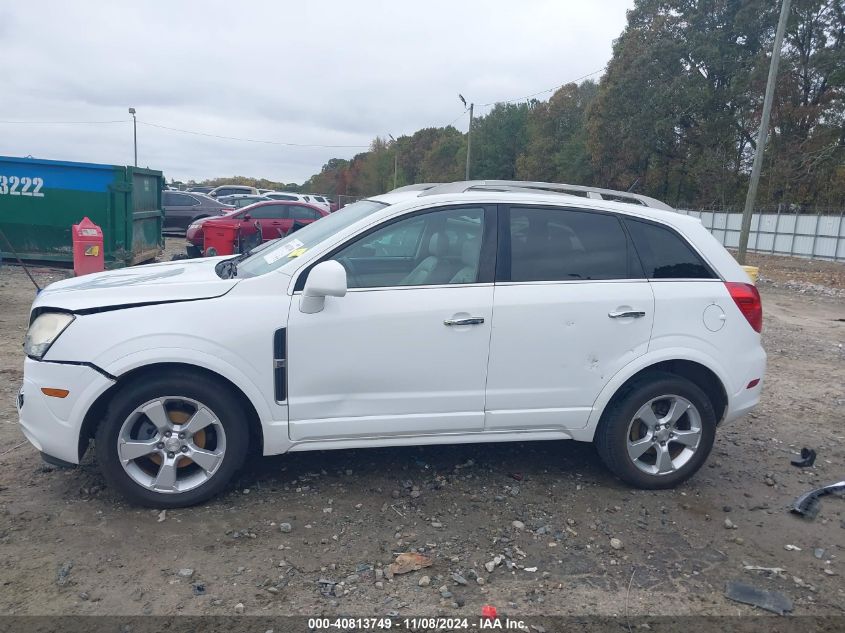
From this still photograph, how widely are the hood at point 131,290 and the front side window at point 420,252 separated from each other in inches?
28.1

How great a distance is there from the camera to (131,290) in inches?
151

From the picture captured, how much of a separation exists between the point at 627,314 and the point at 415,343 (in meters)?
1.29

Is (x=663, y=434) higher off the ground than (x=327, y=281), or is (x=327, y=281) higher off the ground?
(x=327, y=281)

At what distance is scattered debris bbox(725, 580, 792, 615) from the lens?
128 inches

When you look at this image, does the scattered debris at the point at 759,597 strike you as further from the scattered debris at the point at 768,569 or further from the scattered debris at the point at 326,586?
the scattered debris at the point at 326,586

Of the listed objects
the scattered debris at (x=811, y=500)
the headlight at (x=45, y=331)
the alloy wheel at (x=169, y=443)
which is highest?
the headlight at (x=45, y=331)

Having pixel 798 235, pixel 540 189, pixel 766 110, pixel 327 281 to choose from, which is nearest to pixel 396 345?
pixel 327 281

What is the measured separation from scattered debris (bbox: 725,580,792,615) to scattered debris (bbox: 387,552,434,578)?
1.43 meters

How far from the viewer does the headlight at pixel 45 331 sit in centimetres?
368

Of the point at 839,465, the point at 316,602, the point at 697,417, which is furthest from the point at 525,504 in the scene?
the point at 839,465

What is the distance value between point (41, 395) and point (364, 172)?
3309 inches

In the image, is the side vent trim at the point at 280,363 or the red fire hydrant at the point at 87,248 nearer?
the side vent trim at the point at 280,363

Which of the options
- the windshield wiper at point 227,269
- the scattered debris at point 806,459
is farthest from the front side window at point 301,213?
the scattered debris at point 806,459

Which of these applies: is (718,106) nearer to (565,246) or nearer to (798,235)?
(798,235)
